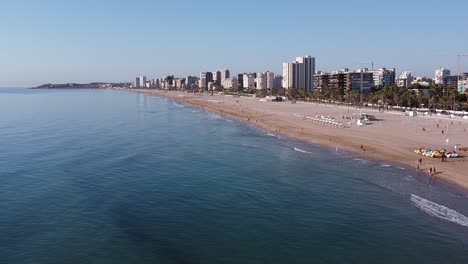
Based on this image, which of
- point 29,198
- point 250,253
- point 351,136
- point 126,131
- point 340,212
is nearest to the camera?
point 250,253

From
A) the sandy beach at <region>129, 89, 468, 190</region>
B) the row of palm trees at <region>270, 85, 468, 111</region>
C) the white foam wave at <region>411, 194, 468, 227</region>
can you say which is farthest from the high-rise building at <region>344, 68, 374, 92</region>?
the white foam wave at <region>411, 194, 468, 227</region>

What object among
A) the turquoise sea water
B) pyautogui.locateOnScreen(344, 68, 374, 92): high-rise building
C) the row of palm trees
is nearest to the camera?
the turquoise sea water

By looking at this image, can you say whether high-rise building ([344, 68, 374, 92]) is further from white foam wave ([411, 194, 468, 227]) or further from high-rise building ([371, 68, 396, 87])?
white foam wave ([411, 194, 468, 227])

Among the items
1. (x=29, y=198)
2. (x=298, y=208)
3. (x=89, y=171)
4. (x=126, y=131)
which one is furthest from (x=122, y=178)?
(x=126, y=131)

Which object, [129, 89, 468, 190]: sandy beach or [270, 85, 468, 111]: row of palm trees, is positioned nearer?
[129, 89, 468, 190]: sandy beach

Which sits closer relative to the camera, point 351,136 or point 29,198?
point 29,198

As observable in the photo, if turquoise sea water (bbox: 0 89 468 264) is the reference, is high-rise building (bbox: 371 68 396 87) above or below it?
above

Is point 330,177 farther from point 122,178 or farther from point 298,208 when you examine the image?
point 122,178
